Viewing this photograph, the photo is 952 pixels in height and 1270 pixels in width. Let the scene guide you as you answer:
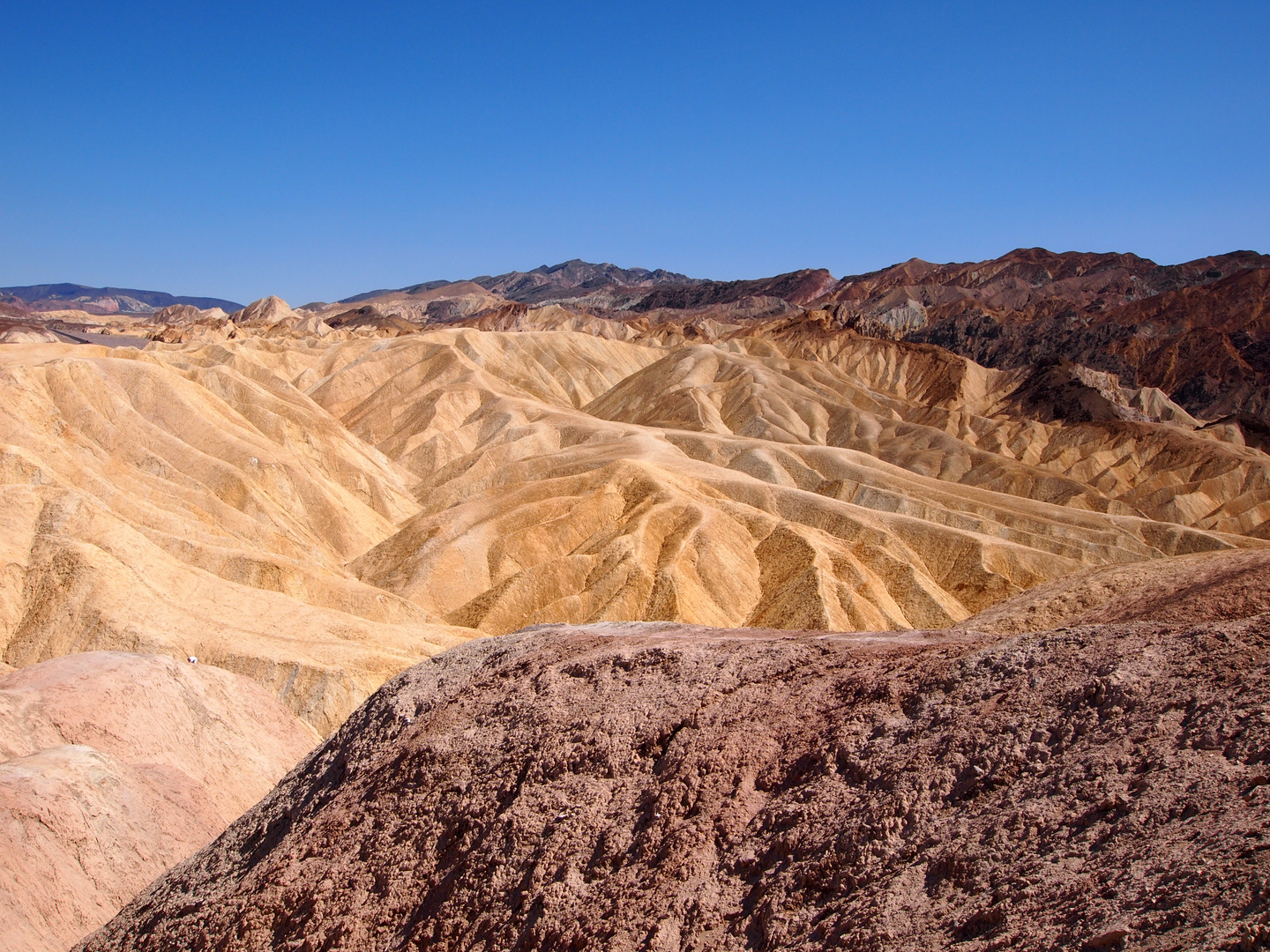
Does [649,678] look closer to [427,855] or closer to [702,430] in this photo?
[427,855]

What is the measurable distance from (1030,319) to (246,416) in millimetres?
122458

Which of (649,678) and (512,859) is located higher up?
(649,678)

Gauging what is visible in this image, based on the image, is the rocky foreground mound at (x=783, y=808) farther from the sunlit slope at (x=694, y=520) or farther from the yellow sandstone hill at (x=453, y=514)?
the sunlit slope at (x=694, y=520)

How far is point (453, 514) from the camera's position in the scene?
142 feet

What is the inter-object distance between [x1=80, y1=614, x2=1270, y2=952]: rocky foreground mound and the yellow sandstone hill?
13.4 metres

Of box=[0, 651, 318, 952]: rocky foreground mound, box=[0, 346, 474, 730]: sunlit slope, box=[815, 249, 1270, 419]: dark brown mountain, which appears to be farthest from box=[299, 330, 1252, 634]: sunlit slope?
box=[815, 249, 1270, 419]: dark brown mountain

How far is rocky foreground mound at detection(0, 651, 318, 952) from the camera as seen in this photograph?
1400 cm

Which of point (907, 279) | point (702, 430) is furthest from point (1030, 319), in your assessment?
point (702, 430)

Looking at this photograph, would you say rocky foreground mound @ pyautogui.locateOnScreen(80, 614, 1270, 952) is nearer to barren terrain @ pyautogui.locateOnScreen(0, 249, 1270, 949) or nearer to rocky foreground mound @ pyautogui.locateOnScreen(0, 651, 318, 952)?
barren terrain @ pyautogui.locateOnScreen(0, 249, 1270, 949)

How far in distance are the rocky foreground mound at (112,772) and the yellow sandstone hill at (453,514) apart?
3083 mm

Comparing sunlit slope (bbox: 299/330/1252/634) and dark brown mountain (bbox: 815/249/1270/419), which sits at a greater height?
dark brown mountain (bbox: 815/249/1270/419)

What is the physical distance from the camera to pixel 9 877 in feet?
44.7

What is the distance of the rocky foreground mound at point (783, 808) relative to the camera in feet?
21.2

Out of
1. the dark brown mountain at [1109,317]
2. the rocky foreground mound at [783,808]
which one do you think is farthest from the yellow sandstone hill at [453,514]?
the dark brown mountain at [1109,317]
